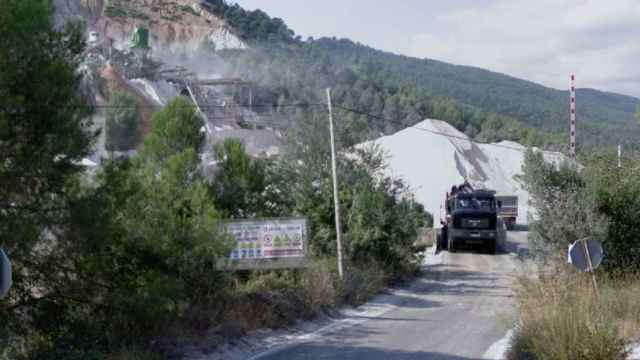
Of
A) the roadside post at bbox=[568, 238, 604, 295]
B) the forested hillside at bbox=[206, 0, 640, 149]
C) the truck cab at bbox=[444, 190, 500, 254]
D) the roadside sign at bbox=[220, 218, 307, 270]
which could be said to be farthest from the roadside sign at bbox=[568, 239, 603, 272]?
the forested hillside at bbox=[206, 0, 640, 149]

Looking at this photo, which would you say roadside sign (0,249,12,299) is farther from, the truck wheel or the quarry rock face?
the quarry rock face

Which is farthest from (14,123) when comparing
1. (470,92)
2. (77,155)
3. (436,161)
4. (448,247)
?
(470,92)

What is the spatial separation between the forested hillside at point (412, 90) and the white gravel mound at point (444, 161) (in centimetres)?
327

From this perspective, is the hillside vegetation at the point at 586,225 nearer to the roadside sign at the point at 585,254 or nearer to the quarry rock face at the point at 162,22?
the roadside sign at the point at 585,254

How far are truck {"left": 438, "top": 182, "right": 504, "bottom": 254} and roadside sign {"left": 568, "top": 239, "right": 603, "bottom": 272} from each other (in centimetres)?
2495

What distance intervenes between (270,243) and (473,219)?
20.2 m

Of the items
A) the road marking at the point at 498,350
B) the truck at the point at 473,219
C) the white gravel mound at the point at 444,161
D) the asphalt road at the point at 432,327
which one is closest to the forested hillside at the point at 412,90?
the white gravel mound at the point at 444,161

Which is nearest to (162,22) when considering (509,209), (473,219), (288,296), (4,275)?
(509,209)

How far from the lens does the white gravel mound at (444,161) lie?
78375 mm

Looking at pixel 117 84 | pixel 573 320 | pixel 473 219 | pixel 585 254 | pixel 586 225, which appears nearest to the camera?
pixel 573 320

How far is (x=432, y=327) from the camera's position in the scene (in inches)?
724

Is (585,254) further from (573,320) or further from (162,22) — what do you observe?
(162,22)

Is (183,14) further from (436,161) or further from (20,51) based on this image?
(20,51)

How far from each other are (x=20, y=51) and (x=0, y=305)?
373 centimetres
